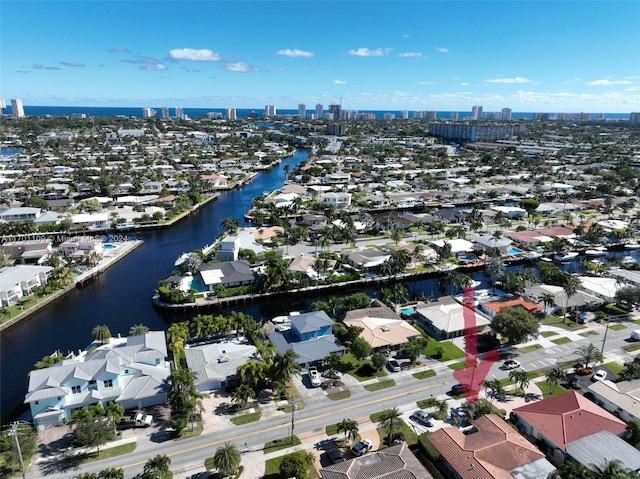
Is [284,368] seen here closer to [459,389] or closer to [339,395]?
[339,395]

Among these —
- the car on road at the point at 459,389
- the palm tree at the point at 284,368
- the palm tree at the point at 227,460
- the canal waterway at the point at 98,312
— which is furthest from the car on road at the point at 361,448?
the canal waterway at the point at 98,312

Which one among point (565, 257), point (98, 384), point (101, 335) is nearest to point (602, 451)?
point (98, 384)

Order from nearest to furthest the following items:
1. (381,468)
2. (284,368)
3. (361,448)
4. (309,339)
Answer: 1. (381,468)
2. (361,448)
3. (284,368)
4. (309,339)

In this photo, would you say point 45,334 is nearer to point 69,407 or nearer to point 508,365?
point 69,407

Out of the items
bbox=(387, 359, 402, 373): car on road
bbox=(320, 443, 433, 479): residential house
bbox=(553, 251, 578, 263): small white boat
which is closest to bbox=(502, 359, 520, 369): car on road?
bbox=(387, 359, 402, 373): car on road

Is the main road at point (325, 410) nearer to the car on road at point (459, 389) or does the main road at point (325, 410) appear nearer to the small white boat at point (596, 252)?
the car on road at point (459, 389)

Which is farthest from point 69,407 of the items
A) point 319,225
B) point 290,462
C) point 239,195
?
point 239,195

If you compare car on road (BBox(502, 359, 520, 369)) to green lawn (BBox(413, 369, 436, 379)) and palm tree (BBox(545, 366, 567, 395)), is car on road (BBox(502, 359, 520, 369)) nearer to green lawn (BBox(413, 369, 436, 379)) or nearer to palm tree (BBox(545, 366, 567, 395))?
palm tree (BBox(545, 366, 567, 395))
